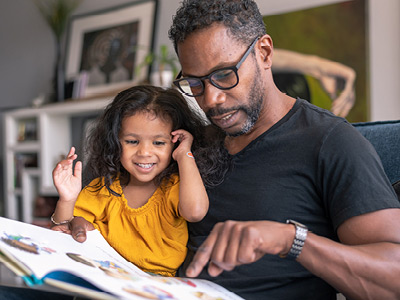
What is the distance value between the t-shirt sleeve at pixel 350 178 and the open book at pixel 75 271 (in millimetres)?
300

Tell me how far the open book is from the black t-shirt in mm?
183

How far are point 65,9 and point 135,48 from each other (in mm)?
952

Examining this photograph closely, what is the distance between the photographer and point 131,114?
4.59 feet

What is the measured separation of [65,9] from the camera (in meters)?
4.24

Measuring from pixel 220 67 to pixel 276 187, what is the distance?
32cm

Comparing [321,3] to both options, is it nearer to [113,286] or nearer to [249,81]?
[249,81]

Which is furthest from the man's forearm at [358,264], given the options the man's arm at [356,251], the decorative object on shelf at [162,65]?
the decorative object on shelf at [162,65]

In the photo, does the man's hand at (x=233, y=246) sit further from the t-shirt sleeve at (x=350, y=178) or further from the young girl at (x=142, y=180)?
the young girl at (x=142, y=180)

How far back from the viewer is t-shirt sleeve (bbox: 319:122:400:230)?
928 mm

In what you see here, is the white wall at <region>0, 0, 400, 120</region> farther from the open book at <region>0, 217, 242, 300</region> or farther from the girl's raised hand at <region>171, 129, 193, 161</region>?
the open book at <region>0, 217, 242, 300</region>

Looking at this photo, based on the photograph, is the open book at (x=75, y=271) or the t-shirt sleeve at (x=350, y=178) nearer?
the open book at (x=75, y=271)

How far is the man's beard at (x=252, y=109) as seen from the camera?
1.17 m

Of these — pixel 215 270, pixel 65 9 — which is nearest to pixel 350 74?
pixel 215 270

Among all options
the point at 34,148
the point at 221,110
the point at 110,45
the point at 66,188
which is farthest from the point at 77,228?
the point at 34,148
